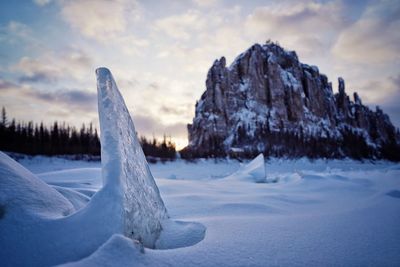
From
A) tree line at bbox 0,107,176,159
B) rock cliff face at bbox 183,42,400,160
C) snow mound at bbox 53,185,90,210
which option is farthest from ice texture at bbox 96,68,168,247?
rock cliff face at bbox 183,42,400,160

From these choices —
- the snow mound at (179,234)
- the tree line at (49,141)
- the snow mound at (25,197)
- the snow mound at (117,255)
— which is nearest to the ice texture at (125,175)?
the snow mound at (179,234)

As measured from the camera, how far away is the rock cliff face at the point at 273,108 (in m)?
76.0

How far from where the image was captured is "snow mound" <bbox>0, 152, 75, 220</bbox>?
49.2 inches

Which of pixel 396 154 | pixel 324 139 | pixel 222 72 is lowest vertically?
pixel 396 154

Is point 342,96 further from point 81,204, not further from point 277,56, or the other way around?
point 81,204

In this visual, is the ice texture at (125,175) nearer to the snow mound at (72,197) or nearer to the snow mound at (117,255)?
the snow mound at (117,255)

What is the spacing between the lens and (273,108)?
8294cm

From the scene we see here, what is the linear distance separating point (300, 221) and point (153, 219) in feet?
4.83

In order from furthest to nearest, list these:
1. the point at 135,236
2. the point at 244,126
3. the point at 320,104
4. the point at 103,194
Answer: the point at 320,104 → the point at 244,126 → the point at 135,236 → the point at 103,194

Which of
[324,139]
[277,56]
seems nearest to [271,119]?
[324,139]

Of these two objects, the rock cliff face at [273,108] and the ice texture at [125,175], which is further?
the rock cliff face at [273,108]

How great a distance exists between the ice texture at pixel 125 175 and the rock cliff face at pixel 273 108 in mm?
66279

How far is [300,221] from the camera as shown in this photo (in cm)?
224

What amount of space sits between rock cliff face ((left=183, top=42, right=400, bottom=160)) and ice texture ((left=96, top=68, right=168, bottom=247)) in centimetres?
6628
